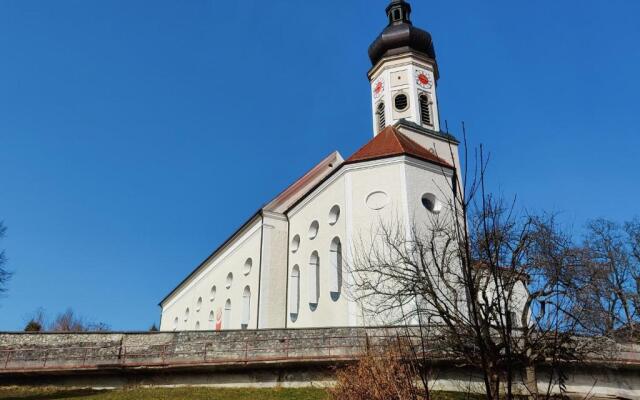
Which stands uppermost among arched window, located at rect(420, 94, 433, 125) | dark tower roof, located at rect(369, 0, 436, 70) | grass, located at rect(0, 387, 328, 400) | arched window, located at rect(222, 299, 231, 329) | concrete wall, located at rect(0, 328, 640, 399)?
dark tower roof, located at rect(369, 0, 436, 70)

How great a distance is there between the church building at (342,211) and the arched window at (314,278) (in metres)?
0.05

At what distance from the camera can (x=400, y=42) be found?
29969mm

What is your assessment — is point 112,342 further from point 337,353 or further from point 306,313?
point 306,313

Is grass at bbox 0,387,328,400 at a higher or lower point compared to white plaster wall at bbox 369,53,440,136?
lower

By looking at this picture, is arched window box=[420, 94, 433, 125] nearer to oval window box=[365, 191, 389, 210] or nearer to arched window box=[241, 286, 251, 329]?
oval window box=[365, 191, 389, 210]

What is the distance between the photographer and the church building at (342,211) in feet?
67.9

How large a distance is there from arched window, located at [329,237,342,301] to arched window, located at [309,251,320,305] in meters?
1.43

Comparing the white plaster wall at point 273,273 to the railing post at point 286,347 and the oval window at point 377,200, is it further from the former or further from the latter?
the railing post at point 286,347

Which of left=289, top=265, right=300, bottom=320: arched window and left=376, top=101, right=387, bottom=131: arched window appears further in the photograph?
left=376, top=101, right=387, bottom=131: arched window

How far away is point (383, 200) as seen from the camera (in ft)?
67.9

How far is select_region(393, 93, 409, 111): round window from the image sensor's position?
2865 cm

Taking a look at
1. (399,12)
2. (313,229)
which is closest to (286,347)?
(313,229)

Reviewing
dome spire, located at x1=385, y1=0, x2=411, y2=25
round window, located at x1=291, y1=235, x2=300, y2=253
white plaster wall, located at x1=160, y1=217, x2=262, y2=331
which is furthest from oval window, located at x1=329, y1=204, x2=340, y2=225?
dome spire, located at x1=385, y1=0, x2=411, y2=25

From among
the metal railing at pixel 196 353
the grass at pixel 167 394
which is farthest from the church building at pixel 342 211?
the grass at pixel 167 394
